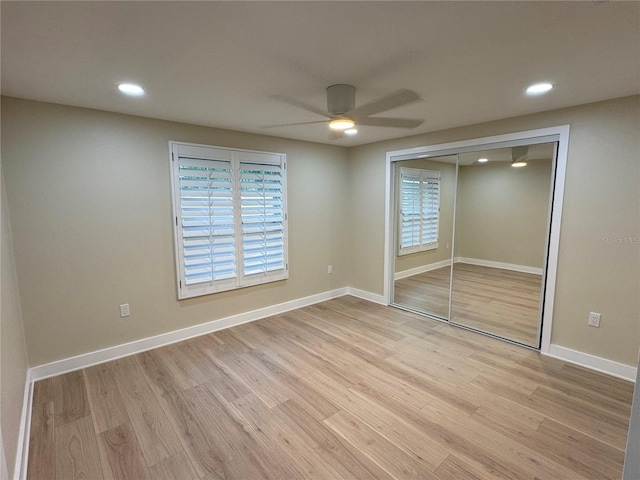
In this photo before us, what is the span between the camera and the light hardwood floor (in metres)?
1.74

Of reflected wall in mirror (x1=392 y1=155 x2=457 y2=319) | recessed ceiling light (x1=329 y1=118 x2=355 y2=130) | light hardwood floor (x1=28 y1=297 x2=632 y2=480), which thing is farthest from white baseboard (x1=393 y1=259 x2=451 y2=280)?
recessed ceiling light (x1=329 y1=118 x2=355 y2=130)

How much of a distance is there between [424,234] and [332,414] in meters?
3.21

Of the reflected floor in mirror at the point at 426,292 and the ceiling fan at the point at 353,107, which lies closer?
the ceiling fan at the point at 353,107

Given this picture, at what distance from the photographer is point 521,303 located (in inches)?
152

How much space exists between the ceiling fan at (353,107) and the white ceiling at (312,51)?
0.08 metres

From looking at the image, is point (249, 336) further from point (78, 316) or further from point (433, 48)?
point (433, 48)

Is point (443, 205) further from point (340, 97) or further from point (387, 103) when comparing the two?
point (340, 97)

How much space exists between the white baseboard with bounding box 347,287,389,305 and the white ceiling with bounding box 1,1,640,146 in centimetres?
276

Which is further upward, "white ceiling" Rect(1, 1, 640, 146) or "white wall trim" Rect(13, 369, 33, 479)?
"white ceiling" Rect(1, 1, 640, 146)

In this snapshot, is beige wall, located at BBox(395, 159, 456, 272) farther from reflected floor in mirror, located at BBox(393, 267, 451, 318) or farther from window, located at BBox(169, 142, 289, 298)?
window, located at BBox(169, 142, 289, 298)

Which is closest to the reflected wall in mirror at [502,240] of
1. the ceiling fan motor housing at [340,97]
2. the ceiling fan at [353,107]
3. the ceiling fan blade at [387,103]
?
the ceiling fan at [353,107]

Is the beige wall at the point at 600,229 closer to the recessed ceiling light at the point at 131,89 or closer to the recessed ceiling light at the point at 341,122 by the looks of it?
the recessed ceiling light at the point at 341,122

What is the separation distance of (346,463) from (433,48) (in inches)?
93.1

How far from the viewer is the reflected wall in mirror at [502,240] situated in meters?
3.26
